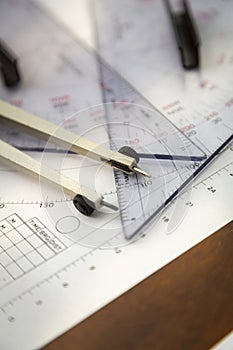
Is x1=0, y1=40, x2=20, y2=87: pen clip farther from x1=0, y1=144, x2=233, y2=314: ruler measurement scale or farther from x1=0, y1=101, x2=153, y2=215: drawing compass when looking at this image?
x1=0, y1=144, x2=233, y2=314: ruler measurement scale

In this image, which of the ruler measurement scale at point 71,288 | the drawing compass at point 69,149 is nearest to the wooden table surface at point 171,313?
the ruler measurement scale at point 71,288

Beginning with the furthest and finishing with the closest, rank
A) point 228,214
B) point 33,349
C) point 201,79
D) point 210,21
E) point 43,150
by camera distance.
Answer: point 210,21
point 201,79
point 43,150
point 228,214
point 33,349

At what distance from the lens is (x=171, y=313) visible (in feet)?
2.14

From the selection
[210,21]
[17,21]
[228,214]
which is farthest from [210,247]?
[17,21]

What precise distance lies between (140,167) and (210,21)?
47 cm

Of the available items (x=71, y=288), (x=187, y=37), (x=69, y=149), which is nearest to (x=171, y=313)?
(x=71, y=288)

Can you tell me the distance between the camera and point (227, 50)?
104 centimetres

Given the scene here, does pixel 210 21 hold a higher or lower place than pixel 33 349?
higher

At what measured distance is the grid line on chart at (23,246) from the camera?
709mm

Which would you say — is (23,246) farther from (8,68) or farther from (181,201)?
(8,68)

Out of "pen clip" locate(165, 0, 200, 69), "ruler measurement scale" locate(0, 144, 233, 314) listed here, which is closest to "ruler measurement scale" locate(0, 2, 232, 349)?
"ruler measurement scale" locate(0, 144, 233, 314)

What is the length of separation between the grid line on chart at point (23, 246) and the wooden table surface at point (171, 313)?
0.11 metres

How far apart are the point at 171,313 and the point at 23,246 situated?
0.23 m

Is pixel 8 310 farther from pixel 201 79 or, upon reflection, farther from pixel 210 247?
pixel 201 79
